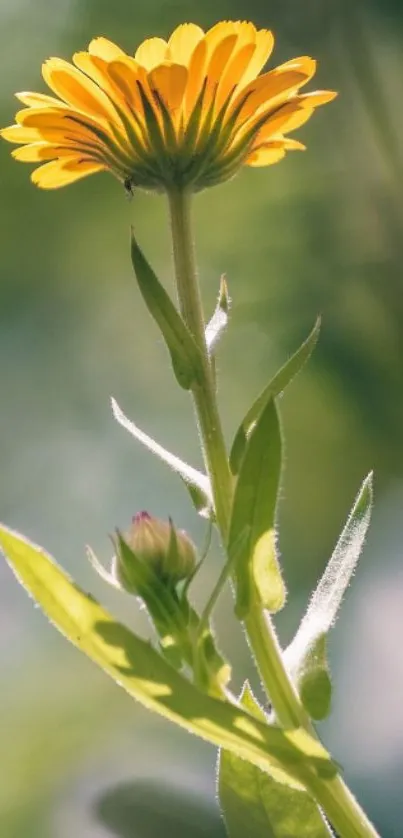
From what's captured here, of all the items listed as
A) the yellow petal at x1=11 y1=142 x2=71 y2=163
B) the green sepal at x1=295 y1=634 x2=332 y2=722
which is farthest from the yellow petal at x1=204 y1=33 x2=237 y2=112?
the green sepal at x1=295 y1=634 x2=332 y2=722

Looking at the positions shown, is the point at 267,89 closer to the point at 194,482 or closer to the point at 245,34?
the point at 245,34

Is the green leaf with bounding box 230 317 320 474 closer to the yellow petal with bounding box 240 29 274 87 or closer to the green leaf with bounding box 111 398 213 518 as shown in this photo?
the green leaf with bounding box 111 398 213 518

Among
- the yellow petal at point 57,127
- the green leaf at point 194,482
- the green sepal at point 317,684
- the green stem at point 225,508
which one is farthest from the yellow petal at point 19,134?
the green sepal at point 317,684

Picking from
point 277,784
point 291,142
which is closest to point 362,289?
point 291,142

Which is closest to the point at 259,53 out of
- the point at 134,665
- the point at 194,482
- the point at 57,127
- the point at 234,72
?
the point at 234,72

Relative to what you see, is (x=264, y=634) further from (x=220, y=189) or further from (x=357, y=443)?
(x=220, y=189)

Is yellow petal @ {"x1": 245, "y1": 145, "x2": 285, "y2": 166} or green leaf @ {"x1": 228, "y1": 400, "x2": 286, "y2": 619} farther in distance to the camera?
yellow petal @ {"x1": 245, "y1": 145, "x2": 285, "y2": 166}
